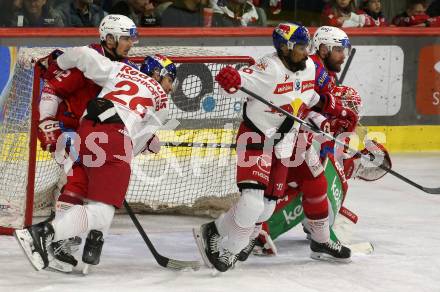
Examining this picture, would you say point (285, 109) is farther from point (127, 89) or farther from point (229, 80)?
point (127, 89)

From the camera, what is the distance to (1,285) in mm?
4785

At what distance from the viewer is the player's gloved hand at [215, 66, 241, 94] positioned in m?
4.95

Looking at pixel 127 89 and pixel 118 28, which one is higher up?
pixel 118 28

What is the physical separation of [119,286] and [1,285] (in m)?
0.50

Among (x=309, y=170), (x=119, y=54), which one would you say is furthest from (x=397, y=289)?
(x=119, y=54)

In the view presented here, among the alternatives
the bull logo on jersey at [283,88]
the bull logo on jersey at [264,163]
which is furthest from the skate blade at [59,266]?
the bull logo on jersey at [283,88]

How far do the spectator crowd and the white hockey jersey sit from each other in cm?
285

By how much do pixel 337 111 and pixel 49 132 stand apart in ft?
4.59

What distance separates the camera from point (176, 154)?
6.62m

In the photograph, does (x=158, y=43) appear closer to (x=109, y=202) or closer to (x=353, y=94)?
(x=353, y=94)

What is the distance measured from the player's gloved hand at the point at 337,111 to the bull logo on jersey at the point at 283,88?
35 cm

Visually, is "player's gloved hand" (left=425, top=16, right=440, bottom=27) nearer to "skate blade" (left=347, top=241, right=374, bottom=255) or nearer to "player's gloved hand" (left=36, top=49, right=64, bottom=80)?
"skate blade" (left=347, top=241, right=374, bottom=255)

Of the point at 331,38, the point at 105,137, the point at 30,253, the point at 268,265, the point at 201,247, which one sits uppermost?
the point at 331,38

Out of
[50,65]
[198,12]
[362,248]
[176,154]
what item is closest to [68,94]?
[50,65]
